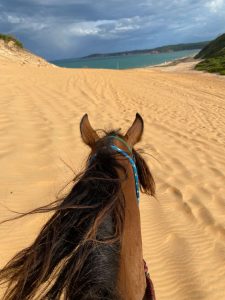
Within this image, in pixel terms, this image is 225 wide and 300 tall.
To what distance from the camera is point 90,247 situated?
1.17m

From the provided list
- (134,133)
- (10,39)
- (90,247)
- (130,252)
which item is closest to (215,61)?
(10,39)

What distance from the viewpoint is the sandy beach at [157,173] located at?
11.3 ft

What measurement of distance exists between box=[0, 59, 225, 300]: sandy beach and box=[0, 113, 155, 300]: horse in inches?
24.2

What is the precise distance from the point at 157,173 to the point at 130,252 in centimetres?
455

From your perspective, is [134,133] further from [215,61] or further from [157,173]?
[215,61]

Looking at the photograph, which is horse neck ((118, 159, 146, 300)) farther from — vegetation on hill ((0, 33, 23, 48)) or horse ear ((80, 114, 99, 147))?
vegetation on hill ((0, 33, 23, 48))

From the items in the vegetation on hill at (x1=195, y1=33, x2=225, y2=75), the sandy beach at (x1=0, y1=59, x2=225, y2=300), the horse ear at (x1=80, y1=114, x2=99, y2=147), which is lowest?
the vegetation on hill at (x1=195, y1=33, x2=225, y2=75)

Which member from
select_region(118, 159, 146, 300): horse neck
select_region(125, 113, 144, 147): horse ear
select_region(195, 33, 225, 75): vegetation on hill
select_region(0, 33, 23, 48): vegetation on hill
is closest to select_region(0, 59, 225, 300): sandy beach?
select_region(125, 113, 144, 147): horse ear

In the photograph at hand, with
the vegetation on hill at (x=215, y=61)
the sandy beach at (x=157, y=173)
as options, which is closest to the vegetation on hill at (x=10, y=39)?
the vegetation on hill at (x=215, y=61)

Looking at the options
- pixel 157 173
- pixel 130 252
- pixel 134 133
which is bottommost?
pixel 157 173

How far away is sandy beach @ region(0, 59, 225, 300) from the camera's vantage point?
3.44 m

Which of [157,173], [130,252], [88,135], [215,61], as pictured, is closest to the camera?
[130,252]

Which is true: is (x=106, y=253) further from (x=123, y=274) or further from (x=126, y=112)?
(x=126, y=112)

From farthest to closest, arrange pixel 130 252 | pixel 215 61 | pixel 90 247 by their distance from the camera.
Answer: pixel 215 61
pixel 130 252
pixel 90 247
